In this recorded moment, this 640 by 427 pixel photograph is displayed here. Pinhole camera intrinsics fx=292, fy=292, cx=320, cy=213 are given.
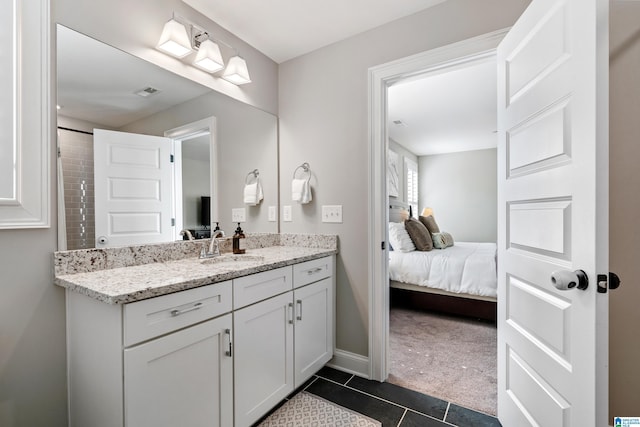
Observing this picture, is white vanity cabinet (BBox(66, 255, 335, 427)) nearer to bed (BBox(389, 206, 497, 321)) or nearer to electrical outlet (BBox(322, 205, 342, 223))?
electrical outlet (BBox(322, 205, 342, 223))

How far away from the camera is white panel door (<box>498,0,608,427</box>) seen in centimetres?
90

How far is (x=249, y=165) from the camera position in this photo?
2.33 metres

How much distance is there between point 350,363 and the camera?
6.98 feet

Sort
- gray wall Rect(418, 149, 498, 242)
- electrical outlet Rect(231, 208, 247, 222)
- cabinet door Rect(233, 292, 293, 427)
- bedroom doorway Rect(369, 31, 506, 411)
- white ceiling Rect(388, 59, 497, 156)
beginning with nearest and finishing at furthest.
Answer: cabinet door Rect(233, 292, 293, 427) < bedroom doorway Rect(369, 31, 506, 411) < electrical outlet Rect(231, 208, 247, 222) < white ceiling Rect(388, 59, 497, 156) < gray wall Rect(418, 149, 498, 242)

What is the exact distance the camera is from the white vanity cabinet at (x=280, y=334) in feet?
4.72

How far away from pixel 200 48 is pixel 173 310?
1.54m

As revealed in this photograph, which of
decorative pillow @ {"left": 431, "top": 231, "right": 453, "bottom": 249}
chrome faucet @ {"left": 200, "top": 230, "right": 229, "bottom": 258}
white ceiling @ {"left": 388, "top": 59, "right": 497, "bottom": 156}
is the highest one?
white ceiling @ {"left": 388, "top": 59, "right": 497, "bottom": 156}

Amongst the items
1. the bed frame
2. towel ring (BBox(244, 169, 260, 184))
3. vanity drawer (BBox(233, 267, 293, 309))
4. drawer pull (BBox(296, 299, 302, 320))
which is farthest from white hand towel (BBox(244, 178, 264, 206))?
the bed frame

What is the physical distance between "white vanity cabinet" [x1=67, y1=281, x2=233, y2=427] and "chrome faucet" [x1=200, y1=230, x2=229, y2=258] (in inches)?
21.8

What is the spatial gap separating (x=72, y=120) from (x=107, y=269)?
71cm

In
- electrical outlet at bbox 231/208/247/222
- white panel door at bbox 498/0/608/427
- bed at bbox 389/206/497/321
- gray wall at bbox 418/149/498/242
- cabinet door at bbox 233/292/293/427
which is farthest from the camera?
gray wall at bbox 418/149/498/242

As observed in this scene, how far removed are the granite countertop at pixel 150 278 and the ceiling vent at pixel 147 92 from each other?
3.07 feet

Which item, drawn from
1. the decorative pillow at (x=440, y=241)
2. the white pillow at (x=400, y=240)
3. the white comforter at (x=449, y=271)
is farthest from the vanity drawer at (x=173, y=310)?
the decorative pillow at (x=440, y=241)

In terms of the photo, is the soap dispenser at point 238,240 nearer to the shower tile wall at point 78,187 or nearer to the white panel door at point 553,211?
the shower tile wall at point 78,187
